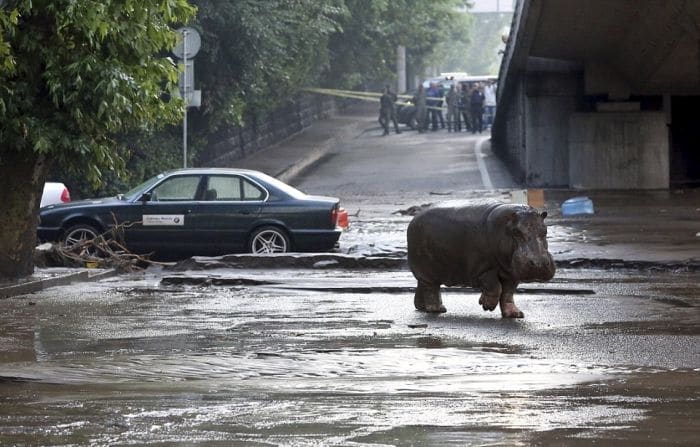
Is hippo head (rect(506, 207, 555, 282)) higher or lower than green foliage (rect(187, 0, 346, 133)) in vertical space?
lower

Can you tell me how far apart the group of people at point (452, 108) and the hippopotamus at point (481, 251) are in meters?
40.3

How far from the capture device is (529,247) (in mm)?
12039

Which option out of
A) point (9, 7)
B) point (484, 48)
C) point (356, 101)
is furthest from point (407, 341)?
point (484, 48)

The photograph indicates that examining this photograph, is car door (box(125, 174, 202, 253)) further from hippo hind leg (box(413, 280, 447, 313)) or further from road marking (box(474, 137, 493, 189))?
road marking (box(474, 137, 493, 189))

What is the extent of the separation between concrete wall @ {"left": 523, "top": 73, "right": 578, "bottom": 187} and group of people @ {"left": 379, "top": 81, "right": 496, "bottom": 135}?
20.5 m

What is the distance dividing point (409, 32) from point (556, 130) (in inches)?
1058

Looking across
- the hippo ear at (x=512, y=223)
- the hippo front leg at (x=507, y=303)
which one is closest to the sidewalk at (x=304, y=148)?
the hippo front leg at (x=507, y=303)

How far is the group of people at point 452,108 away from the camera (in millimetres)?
53781

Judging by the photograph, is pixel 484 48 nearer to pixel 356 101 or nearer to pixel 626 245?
pixel 356 101

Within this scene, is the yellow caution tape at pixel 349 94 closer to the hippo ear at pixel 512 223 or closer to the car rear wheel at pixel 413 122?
the car rear wheel at pixel 413 122

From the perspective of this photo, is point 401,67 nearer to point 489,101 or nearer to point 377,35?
point 489,101

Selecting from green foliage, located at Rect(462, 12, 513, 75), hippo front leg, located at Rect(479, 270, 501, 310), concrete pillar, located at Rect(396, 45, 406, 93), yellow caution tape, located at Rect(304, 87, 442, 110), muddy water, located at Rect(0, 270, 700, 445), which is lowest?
muddy water, located at Rect(0, 270, 700, 445)

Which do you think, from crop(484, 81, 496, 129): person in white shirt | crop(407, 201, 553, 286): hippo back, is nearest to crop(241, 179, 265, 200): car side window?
crop(407, 201, 553, 286): hippo back

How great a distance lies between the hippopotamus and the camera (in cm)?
1206
